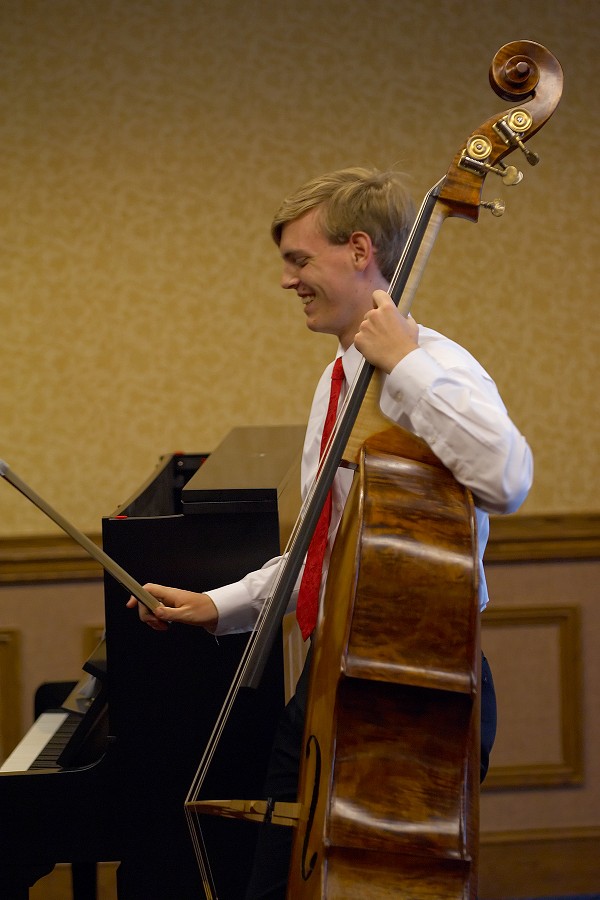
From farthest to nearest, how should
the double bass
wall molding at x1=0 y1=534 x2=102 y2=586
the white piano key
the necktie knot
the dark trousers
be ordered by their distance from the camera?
wall molding at x1=0 y1=534 x2=102 y2=586, the white piano key, the necktie knot, the dark trousers, the double bass

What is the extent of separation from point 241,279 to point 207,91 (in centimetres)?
52

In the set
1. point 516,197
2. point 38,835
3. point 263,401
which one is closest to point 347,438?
point 38,835

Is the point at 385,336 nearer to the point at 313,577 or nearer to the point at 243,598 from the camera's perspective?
the point at 313,577

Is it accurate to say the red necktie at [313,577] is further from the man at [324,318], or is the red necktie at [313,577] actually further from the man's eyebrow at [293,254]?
the man's eyebrow at [293,254]

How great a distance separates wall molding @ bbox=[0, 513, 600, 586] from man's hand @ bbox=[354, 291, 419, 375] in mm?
1634

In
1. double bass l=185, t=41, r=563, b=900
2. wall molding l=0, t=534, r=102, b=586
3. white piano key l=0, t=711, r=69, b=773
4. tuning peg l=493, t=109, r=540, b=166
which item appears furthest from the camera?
wall molding l=0, t=534, r=102, b=586

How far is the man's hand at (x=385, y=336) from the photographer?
1.29 meters

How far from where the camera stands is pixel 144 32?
2.85 m

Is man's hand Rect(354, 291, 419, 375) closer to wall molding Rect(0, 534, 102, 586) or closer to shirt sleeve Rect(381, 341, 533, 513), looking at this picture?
shirt sleeve Rect(381, 341, 533, 513)

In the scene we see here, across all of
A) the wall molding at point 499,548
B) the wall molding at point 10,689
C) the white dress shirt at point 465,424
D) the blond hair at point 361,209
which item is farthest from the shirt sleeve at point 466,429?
the wall molding at point 10,689

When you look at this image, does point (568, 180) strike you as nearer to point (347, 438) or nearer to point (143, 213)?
point (143, 213)

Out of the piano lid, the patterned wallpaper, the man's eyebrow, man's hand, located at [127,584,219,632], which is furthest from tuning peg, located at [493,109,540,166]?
the patterned wallpaper

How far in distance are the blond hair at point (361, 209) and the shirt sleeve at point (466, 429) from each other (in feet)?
1.11

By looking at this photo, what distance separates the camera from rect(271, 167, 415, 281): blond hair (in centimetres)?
156
